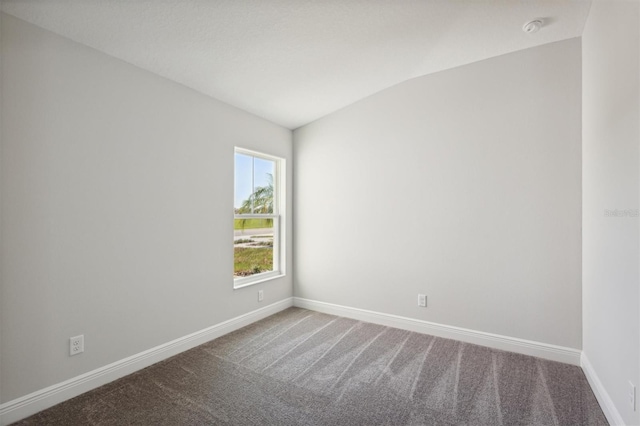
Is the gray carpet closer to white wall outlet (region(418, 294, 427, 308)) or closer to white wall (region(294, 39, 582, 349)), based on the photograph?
white wall outlet (region(418, 294, 427, 308))

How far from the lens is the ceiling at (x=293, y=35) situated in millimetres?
1928

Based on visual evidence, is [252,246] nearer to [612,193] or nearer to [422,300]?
[422,300]

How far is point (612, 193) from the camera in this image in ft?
5.98

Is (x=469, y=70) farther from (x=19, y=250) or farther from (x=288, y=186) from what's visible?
(x=19, y=250)

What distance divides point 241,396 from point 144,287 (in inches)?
46.0

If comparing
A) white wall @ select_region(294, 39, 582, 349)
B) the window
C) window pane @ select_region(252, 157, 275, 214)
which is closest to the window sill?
the window

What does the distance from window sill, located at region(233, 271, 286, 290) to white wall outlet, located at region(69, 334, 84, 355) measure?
1393mm

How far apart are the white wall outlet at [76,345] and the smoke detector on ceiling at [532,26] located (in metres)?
3.94

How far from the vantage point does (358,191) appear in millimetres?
3652

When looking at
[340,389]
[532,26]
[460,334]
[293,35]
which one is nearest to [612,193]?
[532,26]

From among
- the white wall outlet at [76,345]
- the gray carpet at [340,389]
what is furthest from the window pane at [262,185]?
the white wall outlet at [76,345]

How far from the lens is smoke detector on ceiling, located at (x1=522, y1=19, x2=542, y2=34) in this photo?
2326 mm

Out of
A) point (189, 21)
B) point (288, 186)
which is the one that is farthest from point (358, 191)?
point (189, 21)

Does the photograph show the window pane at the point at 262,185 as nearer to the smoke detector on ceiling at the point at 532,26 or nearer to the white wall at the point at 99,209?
the white wall at the point at 99,209
